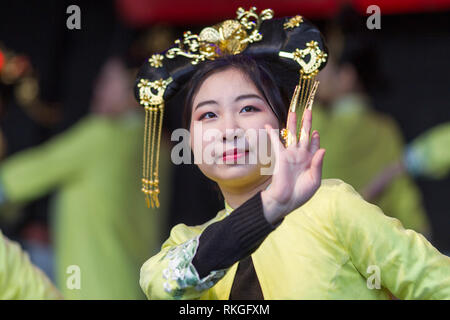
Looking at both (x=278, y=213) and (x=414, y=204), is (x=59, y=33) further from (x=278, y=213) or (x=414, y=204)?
(x=278, y=213)

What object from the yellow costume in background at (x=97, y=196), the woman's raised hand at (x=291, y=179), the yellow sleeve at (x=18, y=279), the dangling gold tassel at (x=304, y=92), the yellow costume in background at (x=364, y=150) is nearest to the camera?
the woman's raised hand at (x=291, y=179)

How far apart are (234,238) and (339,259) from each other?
0.24m

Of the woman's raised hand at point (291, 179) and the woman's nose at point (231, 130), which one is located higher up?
the woman's nose at point (231, 130)

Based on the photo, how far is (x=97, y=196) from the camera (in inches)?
149

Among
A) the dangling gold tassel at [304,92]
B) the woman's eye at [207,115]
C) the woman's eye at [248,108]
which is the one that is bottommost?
the woman's eye at [207,115]

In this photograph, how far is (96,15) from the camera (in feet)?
15.2

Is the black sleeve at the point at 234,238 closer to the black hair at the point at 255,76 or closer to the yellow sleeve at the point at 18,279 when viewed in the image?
the black hair at the point at 255,76

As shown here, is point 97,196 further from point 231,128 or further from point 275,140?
point 275,140

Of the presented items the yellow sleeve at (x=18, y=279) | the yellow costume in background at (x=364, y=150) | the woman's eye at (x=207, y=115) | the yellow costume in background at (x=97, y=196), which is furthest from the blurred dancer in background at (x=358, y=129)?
the woman's eye at (x=207, y=115)

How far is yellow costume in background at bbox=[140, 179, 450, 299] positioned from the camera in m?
1.55

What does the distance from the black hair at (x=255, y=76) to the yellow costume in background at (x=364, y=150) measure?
150 centimetres

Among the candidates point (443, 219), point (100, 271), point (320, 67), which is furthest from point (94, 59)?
point (320, 67)

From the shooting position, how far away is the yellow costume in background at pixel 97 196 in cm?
364

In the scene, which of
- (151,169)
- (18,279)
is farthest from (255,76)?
(18,279)
